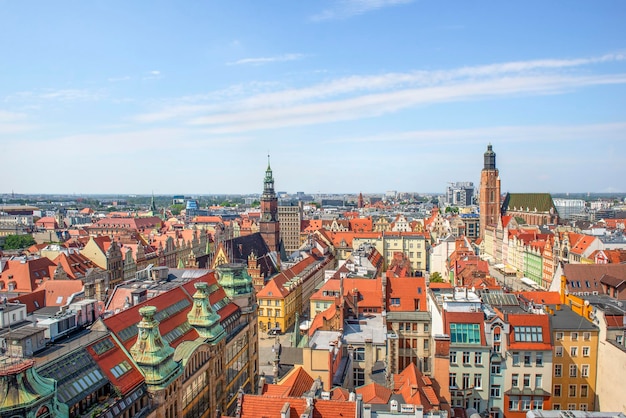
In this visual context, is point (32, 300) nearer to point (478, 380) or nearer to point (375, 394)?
point (375, 394)

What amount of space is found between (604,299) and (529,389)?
17.9m

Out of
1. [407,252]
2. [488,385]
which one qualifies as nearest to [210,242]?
[407,252]

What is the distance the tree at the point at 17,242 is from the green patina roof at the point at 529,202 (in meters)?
168

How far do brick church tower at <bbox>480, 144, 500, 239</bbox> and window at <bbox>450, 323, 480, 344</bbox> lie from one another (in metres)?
129

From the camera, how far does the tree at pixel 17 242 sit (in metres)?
150

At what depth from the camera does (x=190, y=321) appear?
4706 cm

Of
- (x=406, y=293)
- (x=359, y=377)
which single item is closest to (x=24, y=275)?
(x=359, y=377)

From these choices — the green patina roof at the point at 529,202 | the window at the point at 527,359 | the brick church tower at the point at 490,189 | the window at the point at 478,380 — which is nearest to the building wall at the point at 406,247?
the brick church tower at the point at 490,189

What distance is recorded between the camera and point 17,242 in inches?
5984

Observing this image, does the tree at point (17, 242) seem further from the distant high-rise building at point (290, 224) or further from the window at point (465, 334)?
the window at point (465, 334)

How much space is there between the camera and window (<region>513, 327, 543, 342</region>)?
46.2 m

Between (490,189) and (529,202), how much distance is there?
24.4m

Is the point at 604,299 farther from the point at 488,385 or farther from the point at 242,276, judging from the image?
the point at 242,276

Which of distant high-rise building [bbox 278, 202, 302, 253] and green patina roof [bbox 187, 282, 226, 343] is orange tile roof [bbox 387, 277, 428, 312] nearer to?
green patina roof [bbox 187, 282, 226, 343]
